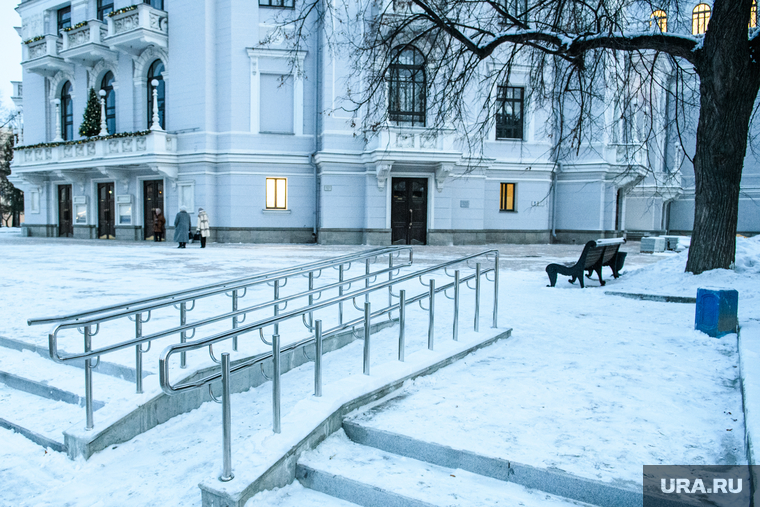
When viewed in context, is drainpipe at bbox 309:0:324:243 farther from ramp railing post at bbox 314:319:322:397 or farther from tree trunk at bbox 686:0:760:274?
ramp railing post at bbox 314:319:322:397

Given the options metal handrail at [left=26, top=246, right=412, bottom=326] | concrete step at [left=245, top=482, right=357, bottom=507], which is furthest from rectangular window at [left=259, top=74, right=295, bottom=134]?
concrete step at [left=245, top=482, right=357, bottom=507]

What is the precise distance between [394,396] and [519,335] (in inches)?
101

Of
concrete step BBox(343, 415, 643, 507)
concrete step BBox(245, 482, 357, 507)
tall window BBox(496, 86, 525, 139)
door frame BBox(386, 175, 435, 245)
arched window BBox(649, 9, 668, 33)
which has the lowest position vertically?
concrete step BBox(245, 482, 357, 507)

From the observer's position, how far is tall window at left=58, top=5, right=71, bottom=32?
2906 cm

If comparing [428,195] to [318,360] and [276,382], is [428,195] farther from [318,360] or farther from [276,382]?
[276,382]

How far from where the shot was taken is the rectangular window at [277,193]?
77.7 ft

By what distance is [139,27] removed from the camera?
23500mm

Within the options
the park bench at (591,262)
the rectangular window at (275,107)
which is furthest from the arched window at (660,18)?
the rectangular window at (275,107)

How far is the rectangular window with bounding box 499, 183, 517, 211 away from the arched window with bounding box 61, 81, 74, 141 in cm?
2288

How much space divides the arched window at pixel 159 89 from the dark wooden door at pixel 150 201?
9.03ft

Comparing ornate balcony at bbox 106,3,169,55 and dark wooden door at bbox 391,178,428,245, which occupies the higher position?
ornate balcony at bbox 106,3,169,55

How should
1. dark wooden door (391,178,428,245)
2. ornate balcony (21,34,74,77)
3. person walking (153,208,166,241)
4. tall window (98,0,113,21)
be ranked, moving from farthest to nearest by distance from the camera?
1. ornate balcony (21,34,74,77)
2. tall window (98,0,113,21)
3. person walking (153,208,166,241)
4. dark wooden door (391,178,428,245)

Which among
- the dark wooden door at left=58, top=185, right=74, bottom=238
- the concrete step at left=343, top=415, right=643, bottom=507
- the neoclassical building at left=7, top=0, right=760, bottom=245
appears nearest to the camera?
the concrete step at left=343, top=415, right=643, bottom=507

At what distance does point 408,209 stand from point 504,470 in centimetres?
2074
